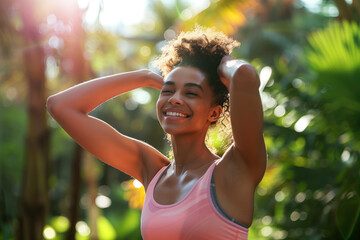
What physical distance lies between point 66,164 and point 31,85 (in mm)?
18640

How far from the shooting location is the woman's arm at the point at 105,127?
6.43 ft

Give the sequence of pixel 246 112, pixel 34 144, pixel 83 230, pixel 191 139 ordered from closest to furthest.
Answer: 1. pixel 246 112
2. pixel 191 139
3. pixel 34 144
4. pixel 83 230

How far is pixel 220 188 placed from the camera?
1.62 metres

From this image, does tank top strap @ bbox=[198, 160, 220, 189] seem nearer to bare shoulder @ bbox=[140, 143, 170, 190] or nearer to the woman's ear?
the woman's ear

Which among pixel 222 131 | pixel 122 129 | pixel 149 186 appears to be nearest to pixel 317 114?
pixel 222 131

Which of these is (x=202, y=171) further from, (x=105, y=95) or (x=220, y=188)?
(x=105, y=95)

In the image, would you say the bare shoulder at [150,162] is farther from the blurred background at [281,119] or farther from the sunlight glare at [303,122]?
the sunlight glare at [303,122]

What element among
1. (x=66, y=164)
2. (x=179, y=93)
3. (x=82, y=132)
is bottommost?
(x=66, y=164)

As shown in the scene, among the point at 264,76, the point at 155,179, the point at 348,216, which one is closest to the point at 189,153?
the point at 155,179

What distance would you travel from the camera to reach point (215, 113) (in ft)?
6.11

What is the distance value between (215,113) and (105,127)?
0.46 m

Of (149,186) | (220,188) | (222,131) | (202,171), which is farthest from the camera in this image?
(222,131)

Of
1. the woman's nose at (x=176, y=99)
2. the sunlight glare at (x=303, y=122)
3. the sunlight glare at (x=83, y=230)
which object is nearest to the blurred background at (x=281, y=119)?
the sunlight glare at (x=303, y=122)

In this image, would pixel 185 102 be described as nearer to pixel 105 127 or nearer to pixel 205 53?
pixel 205 53
